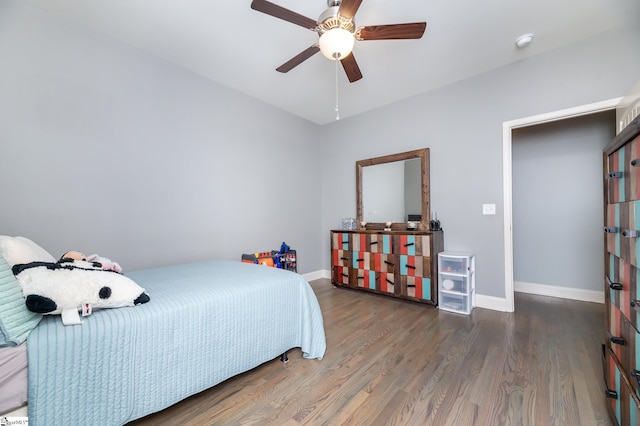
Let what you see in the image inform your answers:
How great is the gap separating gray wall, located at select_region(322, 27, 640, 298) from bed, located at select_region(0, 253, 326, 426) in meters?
2.15

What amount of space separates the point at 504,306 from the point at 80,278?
3.49 metres

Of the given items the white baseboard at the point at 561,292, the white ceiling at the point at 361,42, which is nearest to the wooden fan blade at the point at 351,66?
the white ceiling at the point at 361,42

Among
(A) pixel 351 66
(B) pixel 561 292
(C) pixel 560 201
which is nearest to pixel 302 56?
(A) pixel 351 66

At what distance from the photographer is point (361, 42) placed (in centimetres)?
233

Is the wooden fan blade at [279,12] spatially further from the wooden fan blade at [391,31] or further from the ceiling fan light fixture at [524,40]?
the ceiling fan light fixture at [524,40]

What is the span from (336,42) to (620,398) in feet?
7.56

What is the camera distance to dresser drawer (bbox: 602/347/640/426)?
3.03 feet

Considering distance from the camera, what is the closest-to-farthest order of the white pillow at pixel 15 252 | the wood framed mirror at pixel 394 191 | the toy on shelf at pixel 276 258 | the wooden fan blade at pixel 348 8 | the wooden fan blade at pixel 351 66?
the white pillow at pixel 15 252 → the wooden fan blade at pixel 348 8 → the wooden fan blade at pixel 351 66 → the toy on shelf at pixel 276 258 → the wood framed mirror at pixel 394 191

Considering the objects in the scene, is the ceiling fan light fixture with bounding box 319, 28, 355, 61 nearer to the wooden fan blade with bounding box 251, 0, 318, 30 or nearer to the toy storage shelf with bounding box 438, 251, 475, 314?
the wooden fan blade with bounding box 251, 0, 318, 30

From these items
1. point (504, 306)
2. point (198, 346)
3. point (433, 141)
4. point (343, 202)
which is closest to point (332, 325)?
point (198, 346)

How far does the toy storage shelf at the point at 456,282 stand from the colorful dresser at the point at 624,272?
4.74 feet

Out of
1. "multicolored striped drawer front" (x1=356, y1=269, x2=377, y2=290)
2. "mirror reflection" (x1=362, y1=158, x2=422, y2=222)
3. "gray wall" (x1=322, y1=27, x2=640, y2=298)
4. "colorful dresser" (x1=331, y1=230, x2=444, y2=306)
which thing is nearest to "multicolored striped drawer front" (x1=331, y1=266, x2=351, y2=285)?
"colorful dresser" (x1=331, y1=230, x2=444, y2=306)

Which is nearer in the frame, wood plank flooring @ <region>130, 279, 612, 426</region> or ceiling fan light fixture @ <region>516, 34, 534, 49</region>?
wood plank flooring @ <region>130, 279, 612, 426</region>

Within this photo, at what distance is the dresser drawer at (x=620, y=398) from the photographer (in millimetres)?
923
